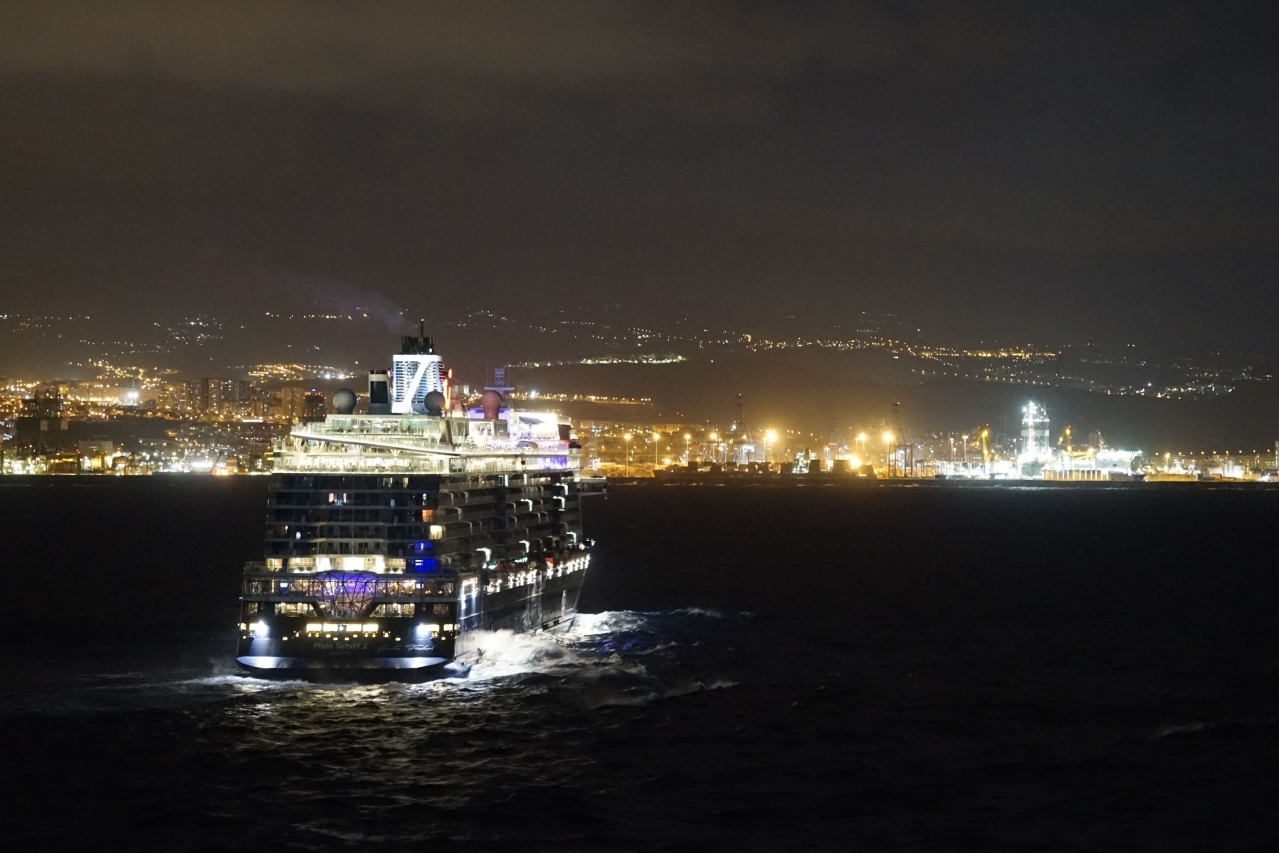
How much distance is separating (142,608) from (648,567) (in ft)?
90.0

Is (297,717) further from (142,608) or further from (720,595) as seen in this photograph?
(720,595)

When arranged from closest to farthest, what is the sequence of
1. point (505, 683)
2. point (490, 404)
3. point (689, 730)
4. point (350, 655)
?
point (689, 730) → point (350, 655) → point (505, 683) → point (490, 404)

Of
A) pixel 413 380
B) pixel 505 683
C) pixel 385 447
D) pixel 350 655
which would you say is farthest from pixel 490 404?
pixel 350 655

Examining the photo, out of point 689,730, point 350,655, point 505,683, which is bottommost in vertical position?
point 689,730

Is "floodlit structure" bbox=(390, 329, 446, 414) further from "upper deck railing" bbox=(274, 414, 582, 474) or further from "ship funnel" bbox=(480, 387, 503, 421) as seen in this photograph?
"ship funnel" bbox=(480, 387, 503, 421)

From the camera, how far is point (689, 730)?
3250cm

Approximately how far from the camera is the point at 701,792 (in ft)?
90.0

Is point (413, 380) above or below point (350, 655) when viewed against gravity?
above

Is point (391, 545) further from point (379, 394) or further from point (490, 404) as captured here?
point (490, 404)

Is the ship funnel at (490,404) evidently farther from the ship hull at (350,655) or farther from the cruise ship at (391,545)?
the ship hull at (350,655)

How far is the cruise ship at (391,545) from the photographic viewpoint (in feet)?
113

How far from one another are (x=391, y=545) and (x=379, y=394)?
7.26 m

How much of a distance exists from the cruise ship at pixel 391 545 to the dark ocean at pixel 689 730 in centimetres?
100

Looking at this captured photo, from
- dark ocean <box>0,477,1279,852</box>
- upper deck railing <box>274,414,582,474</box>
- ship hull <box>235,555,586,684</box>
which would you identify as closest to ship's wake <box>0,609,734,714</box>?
dark ocean <box>0,477,1279,852</box>
